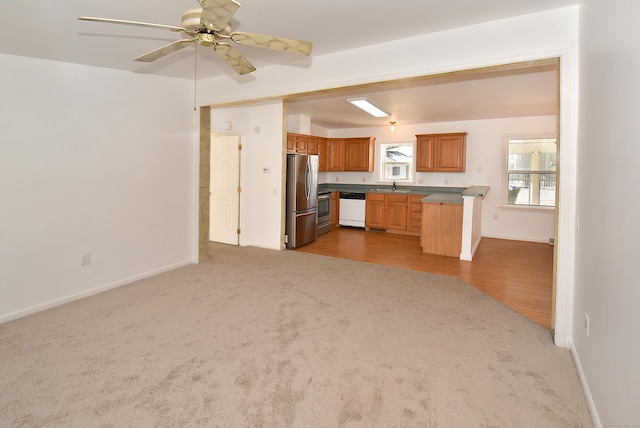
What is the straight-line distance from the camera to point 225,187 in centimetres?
615

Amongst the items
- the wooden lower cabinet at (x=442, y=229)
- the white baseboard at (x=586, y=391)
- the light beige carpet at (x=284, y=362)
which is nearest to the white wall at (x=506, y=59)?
the white baseboard at (x=586, y=391)

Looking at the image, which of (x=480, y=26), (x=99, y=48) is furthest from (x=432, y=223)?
(x=99, y=48)

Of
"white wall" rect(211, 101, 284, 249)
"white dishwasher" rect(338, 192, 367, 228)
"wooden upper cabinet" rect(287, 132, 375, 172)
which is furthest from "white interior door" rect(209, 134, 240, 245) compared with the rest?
"white dishwasher" rect(338, 192, 367, 228)

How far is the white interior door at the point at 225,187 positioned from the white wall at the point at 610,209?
4.96m

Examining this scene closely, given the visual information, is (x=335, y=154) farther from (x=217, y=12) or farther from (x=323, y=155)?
(x=217, y=12)

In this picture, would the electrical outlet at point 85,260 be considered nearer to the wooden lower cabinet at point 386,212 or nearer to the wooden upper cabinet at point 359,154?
the wooden lower cabinet at point 386,212

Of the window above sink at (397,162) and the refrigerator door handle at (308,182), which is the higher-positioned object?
the window above sink at (397,162)

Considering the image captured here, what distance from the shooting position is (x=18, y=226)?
3.12 meters

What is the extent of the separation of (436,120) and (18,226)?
7161 millimetres

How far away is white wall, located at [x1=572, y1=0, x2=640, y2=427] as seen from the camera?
1391 mm

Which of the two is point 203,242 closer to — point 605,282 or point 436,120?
point 605,282

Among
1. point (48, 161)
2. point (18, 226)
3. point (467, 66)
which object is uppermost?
point (467, 66)

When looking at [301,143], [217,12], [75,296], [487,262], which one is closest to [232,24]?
[217,12]

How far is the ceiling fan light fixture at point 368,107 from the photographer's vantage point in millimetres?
5348
